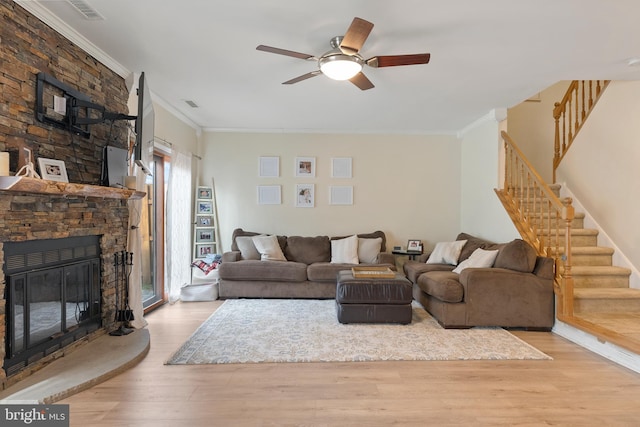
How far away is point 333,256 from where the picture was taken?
561cm

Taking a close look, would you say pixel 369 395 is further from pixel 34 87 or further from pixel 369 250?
pixel 369 250

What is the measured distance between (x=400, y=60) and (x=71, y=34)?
2.57 m

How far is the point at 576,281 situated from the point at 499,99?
2.32 meters

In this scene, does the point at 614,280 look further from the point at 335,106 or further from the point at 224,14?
the point at 224,14

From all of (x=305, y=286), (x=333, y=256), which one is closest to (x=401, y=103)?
(x=333, y=256)

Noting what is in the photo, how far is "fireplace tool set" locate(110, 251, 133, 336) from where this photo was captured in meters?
3.49

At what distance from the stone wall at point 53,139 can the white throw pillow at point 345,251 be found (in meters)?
2.97

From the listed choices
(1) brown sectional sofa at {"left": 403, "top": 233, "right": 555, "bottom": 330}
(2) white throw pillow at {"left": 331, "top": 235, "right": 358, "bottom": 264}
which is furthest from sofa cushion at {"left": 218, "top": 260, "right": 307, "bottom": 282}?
(1) brown sectional sofa at {"left": 403, "top": 233, "right": 555, "bottom": 330}

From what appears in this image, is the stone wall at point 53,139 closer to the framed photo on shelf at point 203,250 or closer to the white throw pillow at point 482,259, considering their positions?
the framed photo on shelf at point 203,250

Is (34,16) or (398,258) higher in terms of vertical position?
(34,16)

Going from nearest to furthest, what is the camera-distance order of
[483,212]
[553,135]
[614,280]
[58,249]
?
[58,249] < [614,280] < [483,212] < [553,135]

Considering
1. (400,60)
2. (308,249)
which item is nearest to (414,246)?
(308,249)

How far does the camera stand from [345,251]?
558cm

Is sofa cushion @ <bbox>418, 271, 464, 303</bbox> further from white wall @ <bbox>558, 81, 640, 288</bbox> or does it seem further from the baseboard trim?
white wall @ <bbox>558, 81, 640, 288</bbox>
